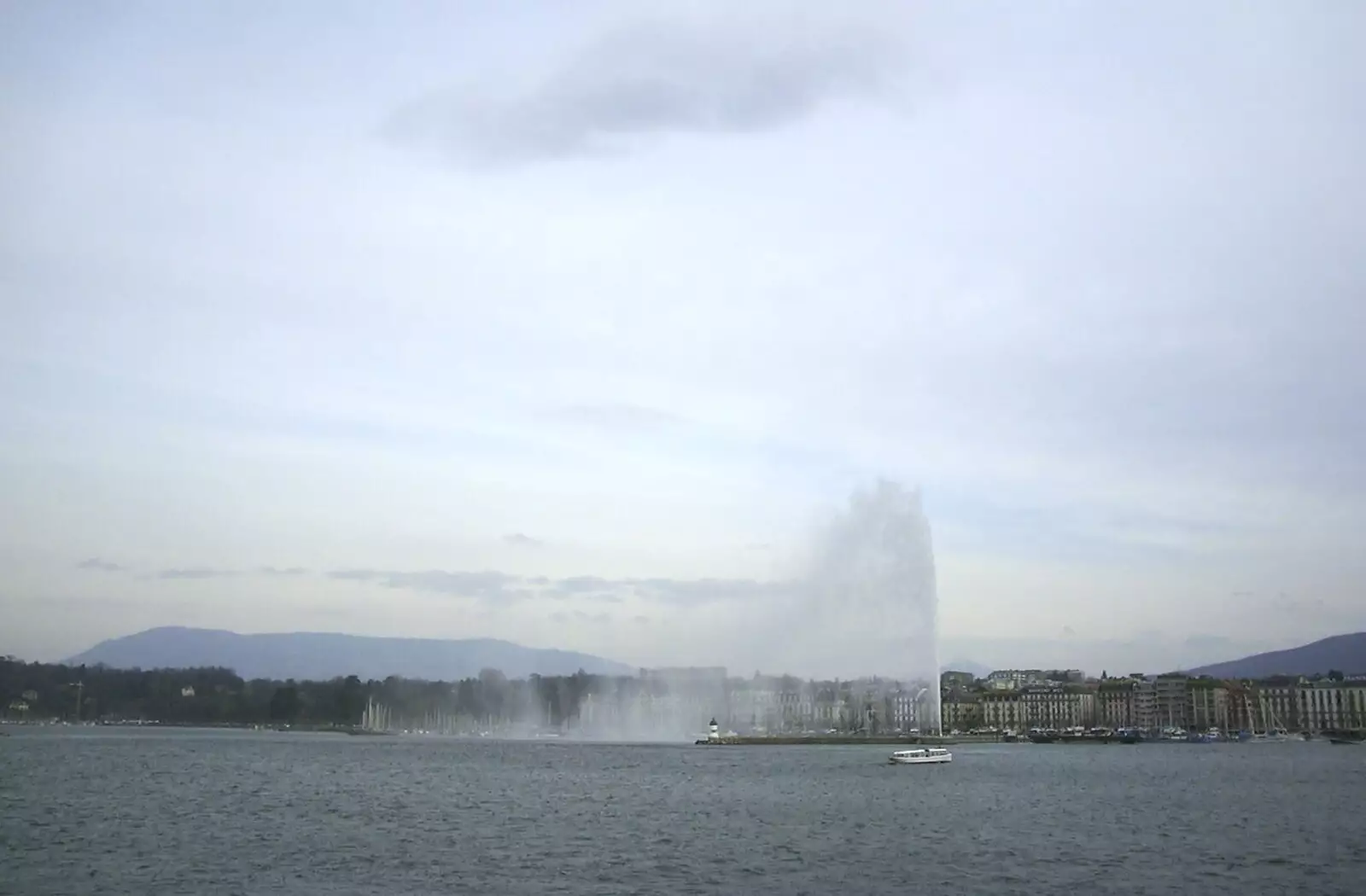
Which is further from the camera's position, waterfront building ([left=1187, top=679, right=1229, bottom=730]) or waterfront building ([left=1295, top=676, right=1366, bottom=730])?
waterfront building ([left=1187, top=679, right=1229, bottom=730])

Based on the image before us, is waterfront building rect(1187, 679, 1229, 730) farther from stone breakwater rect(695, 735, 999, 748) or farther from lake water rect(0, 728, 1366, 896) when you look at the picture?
lake water rect(0, 728, 1366, 896)

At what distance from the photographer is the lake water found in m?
29.7

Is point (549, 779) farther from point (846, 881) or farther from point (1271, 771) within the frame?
point (1271, 771)

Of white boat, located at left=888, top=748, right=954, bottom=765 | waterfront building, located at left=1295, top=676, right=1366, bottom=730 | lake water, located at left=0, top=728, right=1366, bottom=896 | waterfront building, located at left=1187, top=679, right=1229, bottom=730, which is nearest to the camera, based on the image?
lake water, located at left=0, top=728, right=1366, bottom=896

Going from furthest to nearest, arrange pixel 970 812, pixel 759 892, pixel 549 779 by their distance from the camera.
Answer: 1. pixel 549 779
2. pixel 970 812
3. pixel 759 892

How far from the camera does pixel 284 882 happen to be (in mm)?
28719

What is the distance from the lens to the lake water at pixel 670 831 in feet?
97.4

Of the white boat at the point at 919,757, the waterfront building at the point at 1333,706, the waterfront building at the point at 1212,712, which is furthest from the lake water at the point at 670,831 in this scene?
the waterfront building at the point at 1333,706

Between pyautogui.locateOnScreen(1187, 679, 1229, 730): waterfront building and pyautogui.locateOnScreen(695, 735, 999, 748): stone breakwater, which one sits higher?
pyautogui.locateOnScreen(1187, 679, 1229, 730): waterfront building

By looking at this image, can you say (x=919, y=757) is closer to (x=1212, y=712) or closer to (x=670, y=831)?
(x=670, y=831)

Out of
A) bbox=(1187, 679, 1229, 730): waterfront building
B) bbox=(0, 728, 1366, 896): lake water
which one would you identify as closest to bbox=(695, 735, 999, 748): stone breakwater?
bbox=(0, 728, 1366, 896): lake water

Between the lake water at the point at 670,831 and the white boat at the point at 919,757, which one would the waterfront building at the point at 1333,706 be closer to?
the white boat at the point at 919,757

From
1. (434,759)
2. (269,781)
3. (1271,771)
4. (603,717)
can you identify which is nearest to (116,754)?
(434,759)

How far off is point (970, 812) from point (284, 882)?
92.3 ft
